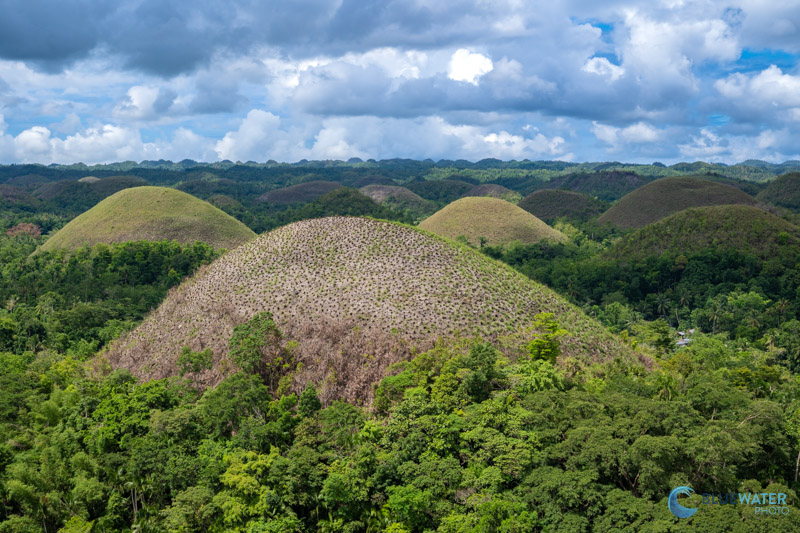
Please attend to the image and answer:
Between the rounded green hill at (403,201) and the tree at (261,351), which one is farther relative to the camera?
the rounded green hill at (403,201)

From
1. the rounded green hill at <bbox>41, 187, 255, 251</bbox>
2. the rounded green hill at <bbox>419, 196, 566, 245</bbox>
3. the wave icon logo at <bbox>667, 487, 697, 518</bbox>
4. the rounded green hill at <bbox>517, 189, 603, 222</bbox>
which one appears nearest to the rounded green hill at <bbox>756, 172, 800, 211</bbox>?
the rounded green hill at <bbox>517, 189, 603, 222</bbox>

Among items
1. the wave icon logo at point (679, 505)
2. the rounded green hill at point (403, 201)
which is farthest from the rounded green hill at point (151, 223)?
the wave icon logo at point (679, 505)

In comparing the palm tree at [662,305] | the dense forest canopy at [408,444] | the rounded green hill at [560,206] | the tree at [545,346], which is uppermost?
the rounded green hill at [560,206]

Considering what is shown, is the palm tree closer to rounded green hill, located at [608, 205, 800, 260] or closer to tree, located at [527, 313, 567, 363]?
rounded green hill, located at [608, 205, 800, 260]

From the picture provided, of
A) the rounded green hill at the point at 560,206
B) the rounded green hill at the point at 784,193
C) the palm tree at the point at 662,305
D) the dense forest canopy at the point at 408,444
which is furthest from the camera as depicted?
the rounded green hill at the point at 784,193

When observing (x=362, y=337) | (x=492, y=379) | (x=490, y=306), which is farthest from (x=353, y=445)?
(x=490, y=306)

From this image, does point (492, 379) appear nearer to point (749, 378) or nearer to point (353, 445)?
point (353, 445)

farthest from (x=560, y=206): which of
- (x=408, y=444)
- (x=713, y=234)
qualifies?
(x=408, y=444)

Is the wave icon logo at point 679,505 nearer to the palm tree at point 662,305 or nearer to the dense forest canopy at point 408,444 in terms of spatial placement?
the dense forest canopy at point 408,444
